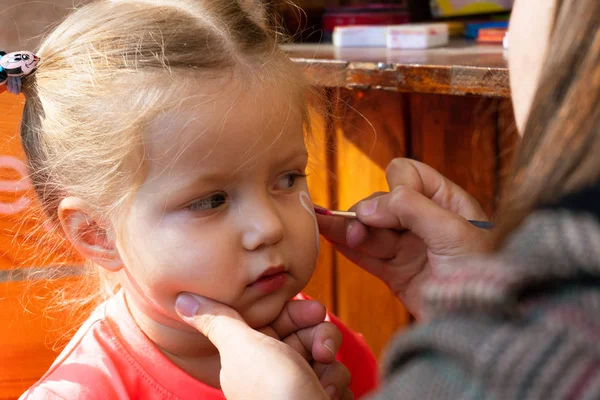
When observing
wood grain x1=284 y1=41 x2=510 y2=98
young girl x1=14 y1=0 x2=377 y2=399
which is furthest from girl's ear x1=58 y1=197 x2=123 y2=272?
wood grain x1=284 y1=41 x2=510 y2=98

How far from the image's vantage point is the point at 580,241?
0.36m

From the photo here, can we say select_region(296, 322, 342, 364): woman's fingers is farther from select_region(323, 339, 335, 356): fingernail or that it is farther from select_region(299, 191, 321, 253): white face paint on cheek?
select_region(299, 191, 321, 253): white face paint on cheek

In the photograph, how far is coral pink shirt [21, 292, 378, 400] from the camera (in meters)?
0.96

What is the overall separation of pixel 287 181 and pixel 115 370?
1.10 ft

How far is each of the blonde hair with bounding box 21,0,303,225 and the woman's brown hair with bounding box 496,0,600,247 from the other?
0.54 meters

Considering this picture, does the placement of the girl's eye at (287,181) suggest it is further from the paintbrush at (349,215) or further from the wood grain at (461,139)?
the wood grain at (461,139)

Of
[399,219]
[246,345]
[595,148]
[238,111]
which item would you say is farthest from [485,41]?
[595,148]

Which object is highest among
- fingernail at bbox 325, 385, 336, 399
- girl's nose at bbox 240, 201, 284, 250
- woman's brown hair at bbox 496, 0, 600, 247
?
woman's brown hair at bbox 496, 0, 600, 247

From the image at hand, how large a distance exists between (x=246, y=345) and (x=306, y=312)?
172 mm

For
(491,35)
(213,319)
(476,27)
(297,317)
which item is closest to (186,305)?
(213,319)

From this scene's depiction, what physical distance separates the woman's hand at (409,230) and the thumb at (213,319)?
0.26 metres

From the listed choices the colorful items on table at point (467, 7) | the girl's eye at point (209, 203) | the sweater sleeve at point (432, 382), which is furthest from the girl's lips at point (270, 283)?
the colorful items on table at point (467, 7)

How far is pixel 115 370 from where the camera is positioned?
98 cm

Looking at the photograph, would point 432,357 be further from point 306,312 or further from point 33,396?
point 33,396
